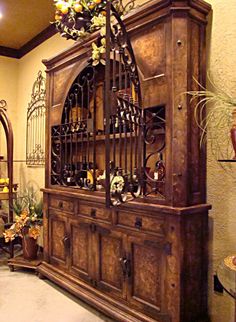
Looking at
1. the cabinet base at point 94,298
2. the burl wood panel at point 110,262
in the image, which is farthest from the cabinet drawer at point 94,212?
the cabinet base at point 94,298

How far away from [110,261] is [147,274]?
432 mm

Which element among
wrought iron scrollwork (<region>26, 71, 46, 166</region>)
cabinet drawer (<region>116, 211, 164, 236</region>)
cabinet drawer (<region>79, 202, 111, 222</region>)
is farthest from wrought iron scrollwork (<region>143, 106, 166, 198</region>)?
wrought iron scrollwork (<region>26, 71, 46, 166</region>)

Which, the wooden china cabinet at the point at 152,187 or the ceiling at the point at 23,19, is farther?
the ceiling at the point at 23,19

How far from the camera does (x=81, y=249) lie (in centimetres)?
287

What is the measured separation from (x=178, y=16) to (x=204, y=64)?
0.38 meters

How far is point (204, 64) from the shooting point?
2199 millimetres

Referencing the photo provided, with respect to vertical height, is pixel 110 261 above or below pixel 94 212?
below

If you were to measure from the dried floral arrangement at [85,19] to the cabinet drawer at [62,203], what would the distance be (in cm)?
130

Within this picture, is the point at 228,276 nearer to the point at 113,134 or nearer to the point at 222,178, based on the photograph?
the point at 222,178

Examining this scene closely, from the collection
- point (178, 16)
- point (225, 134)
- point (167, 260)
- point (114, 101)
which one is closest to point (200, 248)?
point (167, 260)

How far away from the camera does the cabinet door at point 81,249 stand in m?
2.78

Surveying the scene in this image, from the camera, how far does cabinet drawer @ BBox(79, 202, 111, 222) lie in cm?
257

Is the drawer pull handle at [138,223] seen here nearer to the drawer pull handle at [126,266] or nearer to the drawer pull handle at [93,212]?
the drawer pull handle at [126,266]

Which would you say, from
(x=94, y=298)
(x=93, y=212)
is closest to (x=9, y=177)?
(x=93, y=212)
